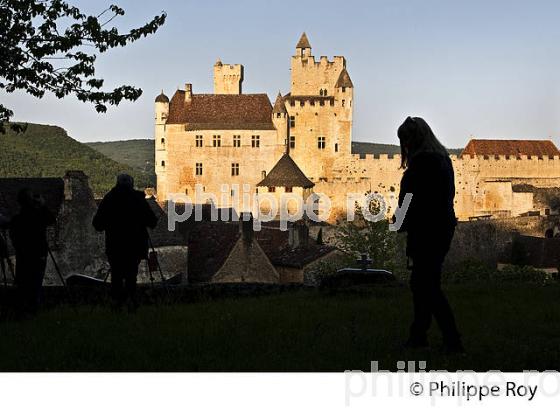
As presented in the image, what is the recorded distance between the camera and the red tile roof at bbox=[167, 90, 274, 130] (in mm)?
76188

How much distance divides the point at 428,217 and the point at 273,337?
2063 millimetres

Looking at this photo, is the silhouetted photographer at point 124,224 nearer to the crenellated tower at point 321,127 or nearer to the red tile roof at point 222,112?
the crenellated tower at point 321,127

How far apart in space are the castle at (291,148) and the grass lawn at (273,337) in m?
60.4

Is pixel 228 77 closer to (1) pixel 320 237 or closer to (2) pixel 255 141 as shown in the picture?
(2) pixel 255 141

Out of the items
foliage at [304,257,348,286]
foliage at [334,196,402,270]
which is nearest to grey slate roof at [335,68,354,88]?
foliage at [334,196,402,270]

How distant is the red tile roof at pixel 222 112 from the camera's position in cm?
7619

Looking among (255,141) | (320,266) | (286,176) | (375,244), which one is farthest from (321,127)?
(320,266)

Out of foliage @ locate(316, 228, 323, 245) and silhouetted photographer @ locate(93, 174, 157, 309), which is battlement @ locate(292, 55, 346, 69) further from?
silhouetted photographer @ locate(93, 174, 157, 309)

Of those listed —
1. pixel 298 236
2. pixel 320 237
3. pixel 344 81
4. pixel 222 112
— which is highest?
pixel 344 81

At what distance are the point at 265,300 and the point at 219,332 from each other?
378 centimetres

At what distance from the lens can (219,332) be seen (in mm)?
9430

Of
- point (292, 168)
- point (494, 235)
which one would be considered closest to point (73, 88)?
point (494, 235)

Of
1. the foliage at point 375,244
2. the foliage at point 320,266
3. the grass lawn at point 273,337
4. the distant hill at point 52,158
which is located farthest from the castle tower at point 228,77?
the grass lawn at point 273,337

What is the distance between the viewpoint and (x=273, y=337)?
355 inches
